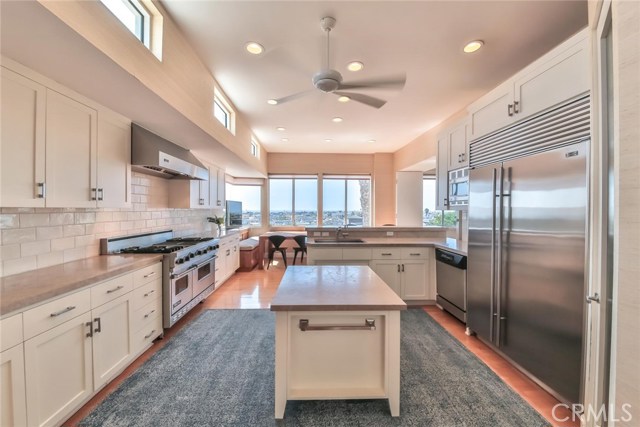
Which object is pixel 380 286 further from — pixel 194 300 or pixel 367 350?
pixel 194 300

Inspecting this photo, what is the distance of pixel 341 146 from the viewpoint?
6480mm

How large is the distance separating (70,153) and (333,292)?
219 cm

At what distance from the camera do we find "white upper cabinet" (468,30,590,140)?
1663 mm

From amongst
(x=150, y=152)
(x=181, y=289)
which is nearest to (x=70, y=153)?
(x=150, y=152)

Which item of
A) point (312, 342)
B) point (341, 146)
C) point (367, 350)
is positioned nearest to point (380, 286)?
point (367, 350)

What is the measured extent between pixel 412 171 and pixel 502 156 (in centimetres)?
447

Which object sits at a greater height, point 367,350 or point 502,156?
point 502,156

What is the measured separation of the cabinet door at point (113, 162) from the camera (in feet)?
7.16

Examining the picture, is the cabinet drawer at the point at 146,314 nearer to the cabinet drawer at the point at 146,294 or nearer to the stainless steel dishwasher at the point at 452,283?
the cabinet drawer at the point at 146,294

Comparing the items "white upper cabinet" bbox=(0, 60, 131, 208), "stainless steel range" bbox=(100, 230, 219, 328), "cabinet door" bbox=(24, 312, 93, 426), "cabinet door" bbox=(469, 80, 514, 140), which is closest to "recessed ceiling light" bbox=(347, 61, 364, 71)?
"cabinet door" bbox=(469, 80, 514, 140)

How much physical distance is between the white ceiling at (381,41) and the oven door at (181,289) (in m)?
2.38

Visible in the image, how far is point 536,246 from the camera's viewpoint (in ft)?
6.23

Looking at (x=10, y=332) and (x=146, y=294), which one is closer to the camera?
(x=10, y=332)

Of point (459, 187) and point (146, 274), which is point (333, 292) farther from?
point (459, 187)
